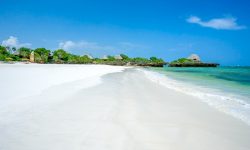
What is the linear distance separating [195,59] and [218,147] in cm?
11499

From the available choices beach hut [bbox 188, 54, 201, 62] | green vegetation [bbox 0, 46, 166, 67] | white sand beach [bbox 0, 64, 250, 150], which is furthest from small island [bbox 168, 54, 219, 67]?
white sand beach [bbox 0, 64, 250, 150]

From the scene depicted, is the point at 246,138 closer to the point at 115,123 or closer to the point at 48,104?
the point at 115,123

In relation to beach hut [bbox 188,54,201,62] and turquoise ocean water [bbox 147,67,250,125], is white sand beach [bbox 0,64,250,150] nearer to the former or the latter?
turquoise ocean water [bbox 147,67,250,125]

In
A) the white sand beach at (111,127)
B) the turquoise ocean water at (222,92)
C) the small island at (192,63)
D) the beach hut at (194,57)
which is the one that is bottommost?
the turquoise ocean water at (222,92)

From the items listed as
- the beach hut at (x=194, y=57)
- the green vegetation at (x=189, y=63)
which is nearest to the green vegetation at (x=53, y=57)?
the green vegetation at (x=189, y=63)

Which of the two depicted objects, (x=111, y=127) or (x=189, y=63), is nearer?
(x=111, y=127)

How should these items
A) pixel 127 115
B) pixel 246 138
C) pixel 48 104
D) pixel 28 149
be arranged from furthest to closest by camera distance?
pixel 48 104 < pixel 127 115 < pixel 246 138 < pixel 28 149

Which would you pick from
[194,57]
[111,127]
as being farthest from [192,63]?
[111,127]

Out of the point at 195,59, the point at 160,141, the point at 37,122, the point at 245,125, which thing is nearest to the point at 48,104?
the point at 37,122

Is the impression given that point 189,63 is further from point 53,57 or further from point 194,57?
point 53,57

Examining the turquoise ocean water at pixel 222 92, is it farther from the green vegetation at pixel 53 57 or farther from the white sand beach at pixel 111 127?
the green vegetation at pixel 53 57

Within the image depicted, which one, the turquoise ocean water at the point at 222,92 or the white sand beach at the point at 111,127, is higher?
the white sand beach at the point at 111,127

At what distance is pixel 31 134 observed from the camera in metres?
3.90

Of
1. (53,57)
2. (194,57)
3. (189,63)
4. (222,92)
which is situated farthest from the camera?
(194,57)
